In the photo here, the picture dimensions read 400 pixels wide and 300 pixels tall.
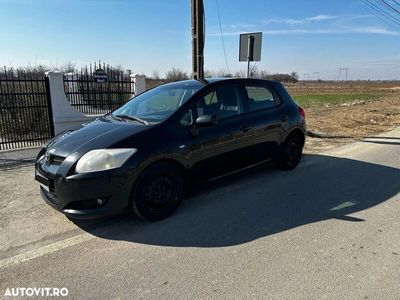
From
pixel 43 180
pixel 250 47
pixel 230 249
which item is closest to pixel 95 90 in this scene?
pixel 250 47

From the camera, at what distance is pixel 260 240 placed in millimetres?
3756

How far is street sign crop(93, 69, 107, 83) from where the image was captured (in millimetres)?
10086

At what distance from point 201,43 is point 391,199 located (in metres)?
5.73

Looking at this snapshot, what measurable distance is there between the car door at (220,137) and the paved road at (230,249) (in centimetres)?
47

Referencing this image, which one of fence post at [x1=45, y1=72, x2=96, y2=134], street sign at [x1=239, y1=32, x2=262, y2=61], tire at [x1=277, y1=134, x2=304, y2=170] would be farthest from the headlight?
street sign at [x1=239, y1=32, x2=262, y2=61]

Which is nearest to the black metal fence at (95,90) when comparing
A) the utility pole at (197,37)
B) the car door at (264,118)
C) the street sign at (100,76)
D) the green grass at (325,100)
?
the street sign at (100,76)

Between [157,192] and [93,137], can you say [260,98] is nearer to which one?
[157,192]

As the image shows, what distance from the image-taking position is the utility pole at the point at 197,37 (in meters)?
8.68

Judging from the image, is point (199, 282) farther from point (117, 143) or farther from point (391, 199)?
point (391, 199)

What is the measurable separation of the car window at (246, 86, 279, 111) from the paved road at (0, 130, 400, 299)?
1.30 metres

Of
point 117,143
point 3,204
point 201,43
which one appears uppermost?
point 201,43

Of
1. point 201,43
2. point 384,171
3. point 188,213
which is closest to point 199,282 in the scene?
point 188,213

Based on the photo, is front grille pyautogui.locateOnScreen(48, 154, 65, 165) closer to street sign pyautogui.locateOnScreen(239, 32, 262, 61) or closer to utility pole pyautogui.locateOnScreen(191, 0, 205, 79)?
utility pole pyautogui.locateOnScreen(191, 0, 205, 79)

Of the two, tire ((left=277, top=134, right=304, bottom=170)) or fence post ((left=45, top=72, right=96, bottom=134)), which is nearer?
tire ((left=277, top=134, right=304, bottom=170))
